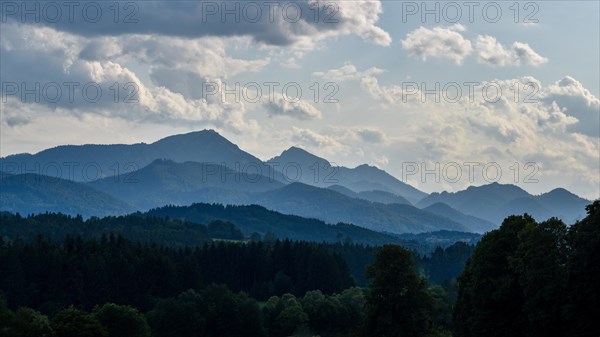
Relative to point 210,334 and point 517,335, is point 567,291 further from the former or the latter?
point 210,334

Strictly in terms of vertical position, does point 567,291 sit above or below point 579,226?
below

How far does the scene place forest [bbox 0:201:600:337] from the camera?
75.2 meters

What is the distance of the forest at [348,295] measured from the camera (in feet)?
247

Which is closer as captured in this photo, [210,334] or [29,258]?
[210,334]

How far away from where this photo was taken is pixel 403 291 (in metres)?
94.4

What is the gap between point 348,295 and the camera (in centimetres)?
16888

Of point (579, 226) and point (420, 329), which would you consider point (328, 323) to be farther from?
point (579, 226)

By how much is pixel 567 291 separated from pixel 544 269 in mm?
4547

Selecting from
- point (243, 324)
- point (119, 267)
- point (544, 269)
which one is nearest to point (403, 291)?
point (544, 269)

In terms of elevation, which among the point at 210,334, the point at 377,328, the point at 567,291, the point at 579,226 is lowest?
the point at 210,334

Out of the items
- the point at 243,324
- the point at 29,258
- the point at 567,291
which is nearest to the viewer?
the point at 567,291

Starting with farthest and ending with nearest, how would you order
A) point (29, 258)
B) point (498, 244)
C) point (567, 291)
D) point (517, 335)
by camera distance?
1. point (29, 258)
2. point (498, 244)
3. point (517, 335)
4. point (567, 291)

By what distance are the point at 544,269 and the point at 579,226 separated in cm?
573

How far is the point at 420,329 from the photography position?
92062mm
